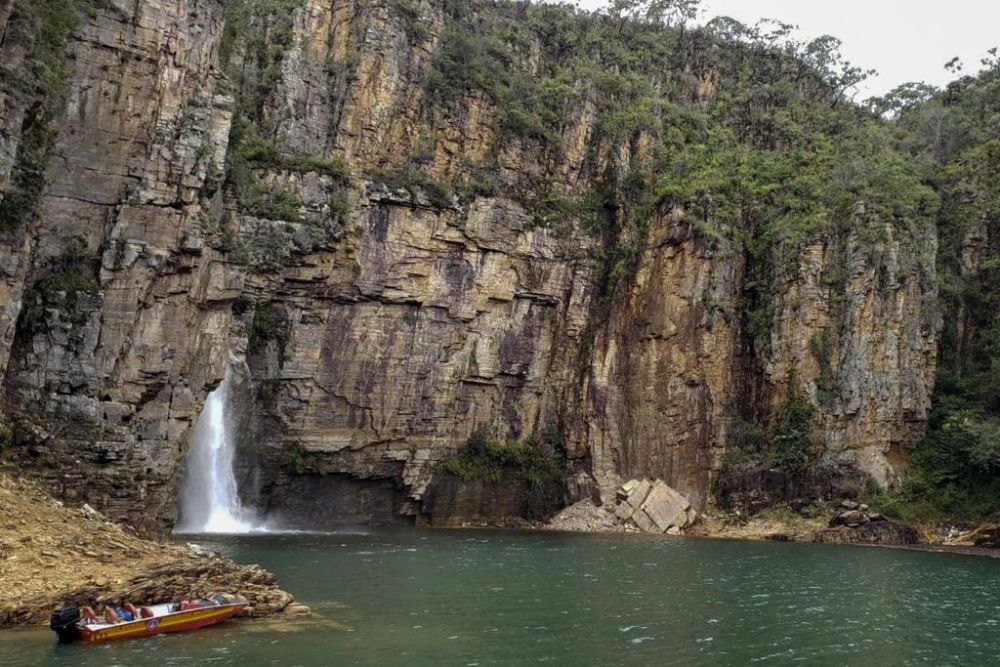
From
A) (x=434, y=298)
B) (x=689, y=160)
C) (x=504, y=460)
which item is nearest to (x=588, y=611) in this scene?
(x=504, y=460)

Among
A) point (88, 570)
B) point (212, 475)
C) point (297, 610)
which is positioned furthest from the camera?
point (212, 475)

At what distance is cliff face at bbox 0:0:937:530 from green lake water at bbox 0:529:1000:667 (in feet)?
28.6

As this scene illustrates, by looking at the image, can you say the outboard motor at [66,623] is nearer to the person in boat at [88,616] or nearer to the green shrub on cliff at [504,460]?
the person in boat at [88,616]

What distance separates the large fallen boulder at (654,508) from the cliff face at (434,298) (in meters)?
1.25

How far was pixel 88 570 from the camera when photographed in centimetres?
1673

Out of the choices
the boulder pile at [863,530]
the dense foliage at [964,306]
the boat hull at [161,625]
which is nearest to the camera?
the boat hull at [161,625]

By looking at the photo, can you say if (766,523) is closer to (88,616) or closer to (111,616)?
(111,616)

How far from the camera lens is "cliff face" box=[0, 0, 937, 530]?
3039 centimetres

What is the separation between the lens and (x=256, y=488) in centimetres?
3709

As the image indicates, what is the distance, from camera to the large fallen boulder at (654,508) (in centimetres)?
4009

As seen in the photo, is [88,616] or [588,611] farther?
[588,611]

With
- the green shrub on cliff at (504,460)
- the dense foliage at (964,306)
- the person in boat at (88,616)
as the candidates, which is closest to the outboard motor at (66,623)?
the person in boat at (88,616)

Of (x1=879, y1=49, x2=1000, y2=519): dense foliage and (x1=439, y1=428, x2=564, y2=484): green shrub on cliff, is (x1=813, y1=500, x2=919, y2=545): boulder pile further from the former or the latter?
(x1=439, y1=428, x2=564, y2=484): green shrub on cliff

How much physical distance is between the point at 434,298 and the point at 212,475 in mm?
12818
